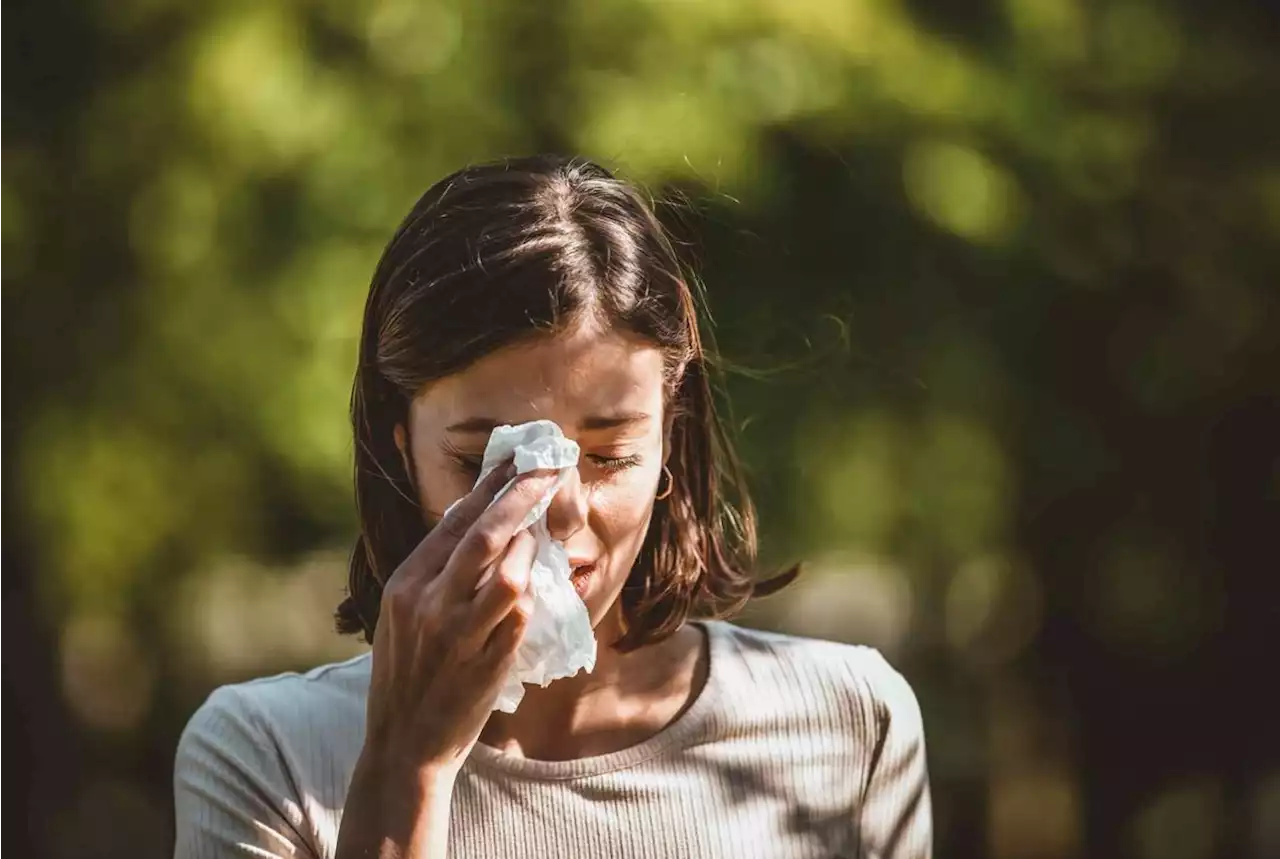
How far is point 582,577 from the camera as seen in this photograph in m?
1.72

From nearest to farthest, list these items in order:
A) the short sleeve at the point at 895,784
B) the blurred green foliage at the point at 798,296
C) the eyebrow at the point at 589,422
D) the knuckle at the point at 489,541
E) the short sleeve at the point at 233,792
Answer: the knuckle at the point at 489,541 → the eyebrow at the point at 589,422 → the short sleeve at the point at 233,792 → the short sleeve at the point at 895,784 → the blurred green foliage at the point at 798,296

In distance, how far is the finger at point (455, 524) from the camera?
152 cm

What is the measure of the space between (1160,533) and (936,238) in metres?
0.93

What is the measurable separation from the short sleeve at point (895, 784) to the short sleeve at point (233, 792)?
2.32 feet

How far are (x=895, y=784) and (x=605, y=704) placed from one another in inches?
15.5

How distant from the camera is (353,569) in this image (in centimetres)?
199

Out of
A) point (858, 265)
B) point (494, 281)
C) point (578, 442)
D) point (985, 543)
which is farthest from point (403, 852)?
point (985, 543)

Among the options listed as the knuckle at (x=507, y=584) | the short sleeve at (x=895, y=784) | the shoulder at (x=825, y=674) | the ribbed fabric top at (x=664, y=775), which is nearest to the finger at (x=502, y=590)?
the knuckle at (x=507, y=584)

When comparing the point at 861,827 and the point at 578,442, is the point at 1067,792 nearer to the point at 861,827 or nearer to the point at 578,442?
the point at 861,827

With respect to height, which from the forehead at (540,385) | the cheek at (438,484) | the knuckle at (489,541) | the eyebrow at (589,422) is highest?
the forehead at (540,385)

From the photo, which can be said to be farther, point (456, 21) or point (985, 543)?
point (985, 543)

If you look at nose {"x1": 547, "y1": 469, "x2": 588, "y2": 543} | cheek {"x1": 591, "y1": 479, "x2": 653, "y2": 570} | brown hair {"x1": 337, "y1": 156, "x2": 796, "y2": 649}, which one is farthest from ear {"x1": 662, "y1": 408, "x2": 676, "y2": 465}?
nose {"x1": 547, "y1": 469, "x2": 588, "y2": 543}

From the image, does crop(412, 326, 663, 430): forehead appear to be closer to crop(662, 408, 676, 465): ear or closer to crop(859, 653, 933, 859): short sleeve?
crop(662, 408, 676, 465): ear

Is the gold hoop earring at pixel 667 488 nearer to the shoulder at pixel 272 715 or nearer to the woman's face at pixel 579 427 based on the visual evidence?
the woman's face at pixel 579 427
